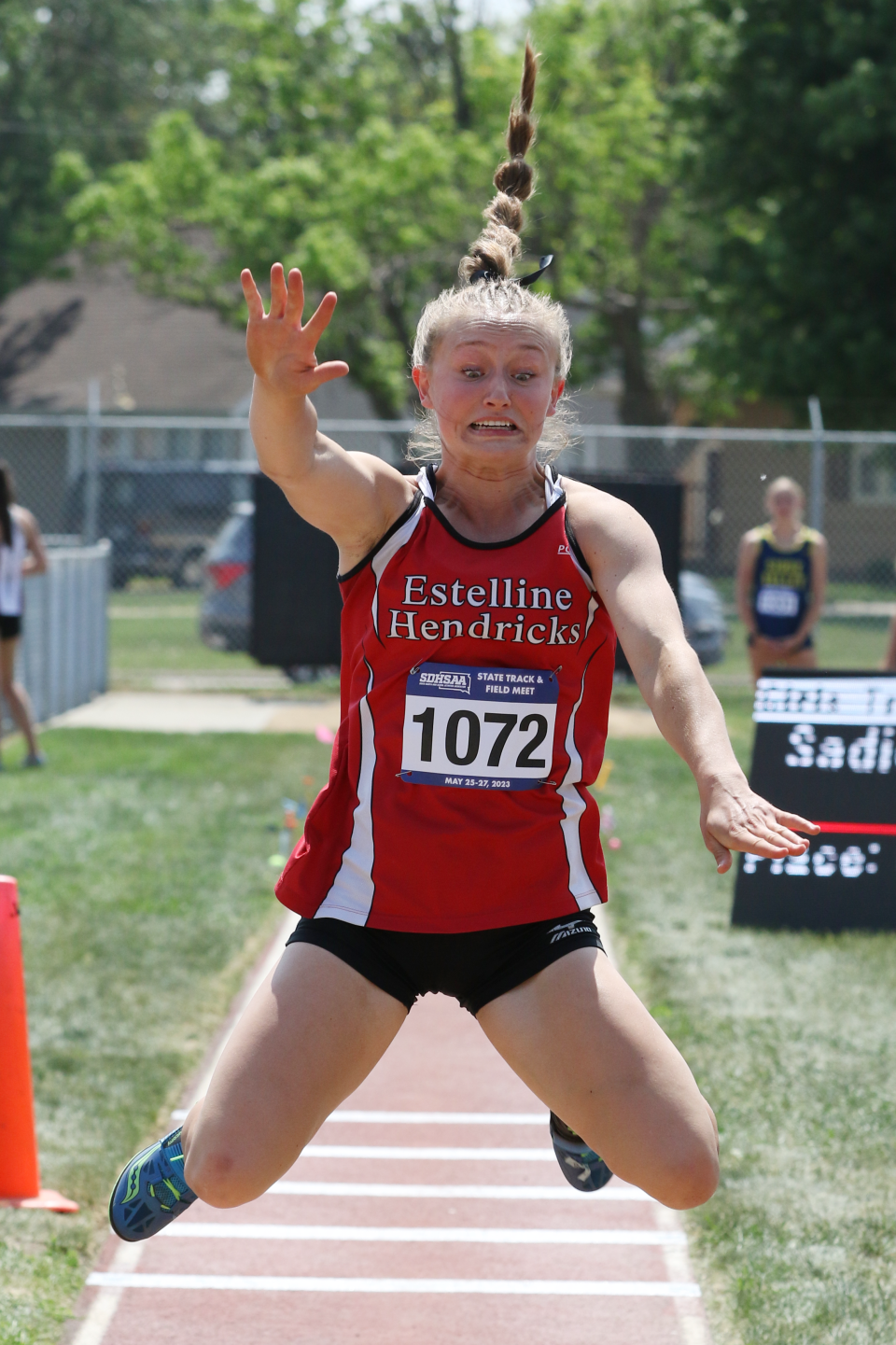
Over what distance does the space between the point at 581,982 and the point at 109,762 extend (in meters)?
8.48

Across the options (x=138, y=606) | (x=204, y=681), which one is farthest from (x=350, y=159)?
(x=204, y=681)

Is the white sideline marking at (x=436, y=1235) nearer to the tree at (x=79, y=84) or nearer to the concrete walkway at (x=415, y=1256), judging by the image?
the concrete walkway at (x=415, y=1256)

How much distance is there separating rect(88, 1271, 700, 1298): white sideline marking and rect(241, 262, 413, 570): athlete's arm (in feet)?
6.50

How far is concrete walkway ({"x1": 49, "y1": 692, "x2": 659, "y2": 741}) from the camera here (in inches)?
514

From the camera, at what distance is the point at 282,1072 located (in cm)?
284

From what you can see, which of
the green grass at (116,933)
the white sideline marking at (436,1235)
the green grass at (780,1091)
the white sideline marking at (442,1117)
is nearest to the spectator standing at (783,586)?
the green grass at (780,1091)

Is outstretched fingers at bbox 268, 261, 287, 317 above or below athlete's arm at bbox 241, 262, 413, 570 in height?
above

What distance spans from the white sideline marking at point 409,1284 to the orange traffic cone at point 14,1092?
0.43 meters

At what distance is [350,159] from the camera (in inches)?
1059

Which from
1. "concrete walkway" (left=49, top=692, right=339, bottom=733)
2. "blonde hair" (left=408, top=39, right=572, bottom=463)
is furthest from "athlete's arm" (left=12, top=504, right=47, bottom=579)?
"blonde hair" (left=408, top=39, right=572, bottom=463)

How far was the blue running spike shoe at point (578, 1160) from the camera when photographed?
11.0 ft

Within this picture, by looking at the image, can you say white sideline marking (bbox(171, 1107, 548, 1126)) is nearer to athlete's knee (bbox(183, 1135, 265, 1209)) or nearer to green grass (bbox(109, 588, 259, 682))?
athlete's knee (bbox(183, 1135, 265, 1209))

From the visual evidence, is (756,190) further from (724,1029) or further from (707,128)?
(724,1029)

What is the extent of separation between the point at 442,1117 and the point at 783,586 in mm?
6569
